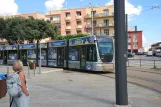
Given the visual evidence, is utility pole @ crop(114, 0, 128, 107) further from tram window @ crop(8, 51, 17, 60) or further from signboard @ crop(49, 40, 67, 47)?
tram window @ crop(8, 51, 17, 60)

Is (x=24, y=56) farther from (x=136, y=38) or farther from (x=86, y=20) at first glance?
(x=136, y=38)

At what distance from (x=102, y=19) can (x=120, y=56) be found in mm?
94359

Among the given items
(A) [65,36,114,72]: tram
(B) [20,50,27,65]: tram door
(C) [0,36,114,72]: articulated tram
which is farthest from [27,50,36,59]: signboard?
(A) [65,36,114,72]: tram

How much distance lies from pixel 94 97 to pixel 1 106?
11.5 ft

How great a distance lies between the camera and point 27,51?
4084cm

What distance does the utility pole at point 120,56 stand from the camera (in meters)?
9.50

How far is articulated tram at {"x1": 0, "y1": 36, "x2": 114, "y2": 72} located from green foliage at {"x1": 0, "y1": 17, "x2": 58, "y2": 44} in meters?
26.7

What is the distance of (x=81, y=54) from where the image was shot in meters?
27.3

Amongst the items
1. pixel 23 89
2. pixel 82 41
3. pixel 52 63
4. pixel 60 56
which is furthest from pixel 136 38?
pixel 23 89

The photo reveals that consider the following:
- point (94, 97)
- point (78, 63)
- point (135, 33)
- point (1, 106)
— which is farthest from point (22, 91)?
point (135, 33)

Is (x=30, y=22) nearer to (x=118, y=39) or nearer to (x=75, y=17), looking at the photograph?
(x=75, y=17)

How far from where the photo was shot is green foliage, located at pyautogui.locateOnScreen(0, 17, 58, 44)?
64812mm

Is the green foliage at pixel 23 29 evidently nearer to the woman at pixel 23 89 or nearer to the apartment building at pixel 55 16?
the apartment building at pixel 55 16

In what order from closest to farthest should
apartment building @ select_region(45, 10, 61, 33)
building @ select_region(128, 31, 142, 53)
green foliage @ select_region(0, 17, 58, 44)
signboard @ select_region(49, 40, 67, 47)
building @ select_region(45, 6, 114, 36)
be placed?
signboard @ select_region(49, 40, 67, 47) → green foliage @ select_region(0, 17, 58, 44) → building @ select_region(45, 6, 114, 36) → apartment building @ select_region(45, 10, 61, 33) → building @ select_region(128, 31, 142, 53)
